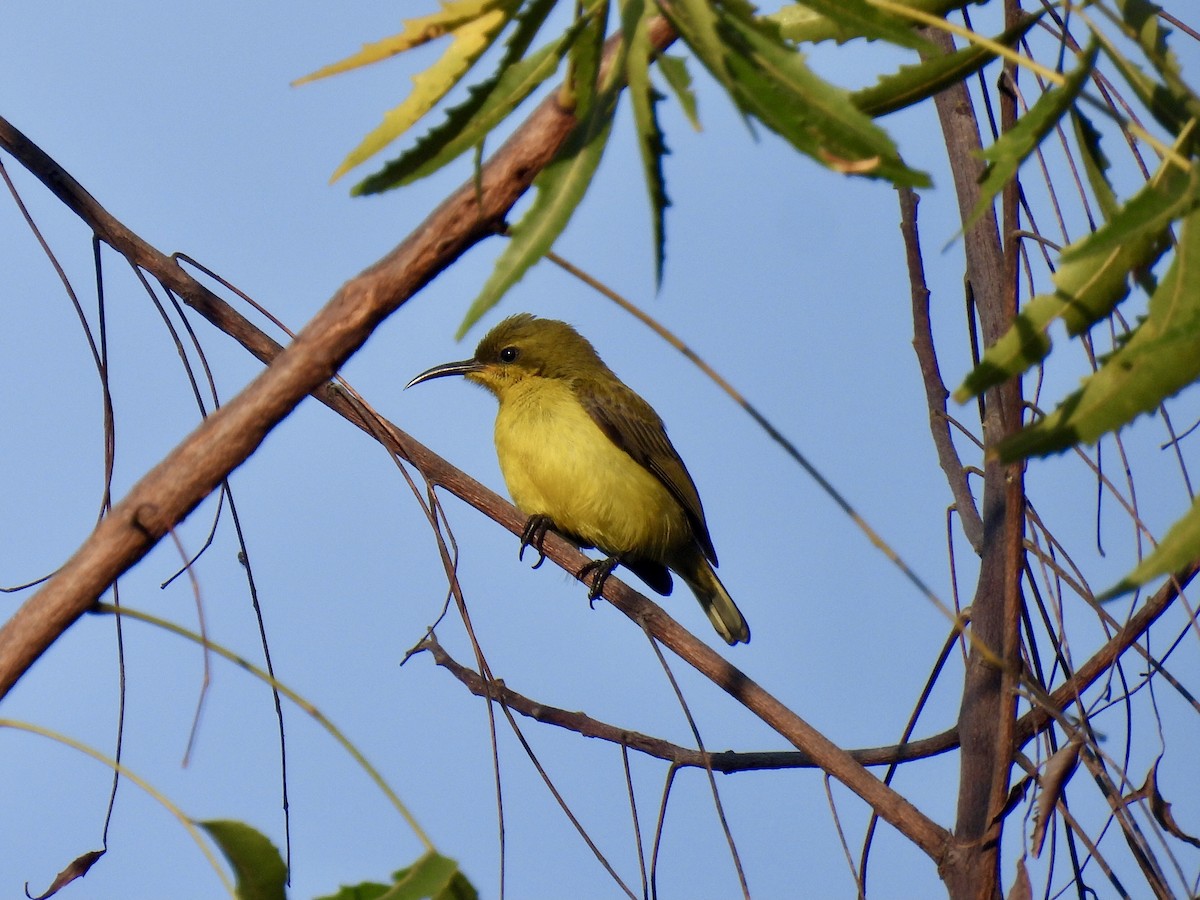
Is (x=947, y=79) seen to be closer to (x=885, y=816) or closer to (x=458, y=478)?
(x=885, y=816)

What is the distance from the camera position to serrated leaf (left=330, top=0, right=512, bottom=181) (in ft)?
4.41

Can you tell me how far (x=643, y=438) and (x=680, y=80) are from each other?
5.43m

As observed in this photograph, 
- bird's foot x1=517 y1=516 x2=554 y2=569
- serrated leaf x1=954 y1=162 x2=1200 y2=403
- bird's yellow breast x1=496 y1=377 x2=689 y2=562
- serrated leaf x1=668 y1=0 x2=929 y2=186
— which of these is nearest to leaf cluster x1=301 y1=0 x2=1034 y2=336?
serrated leaf x1=668 y1=0 x2=929 y2=186

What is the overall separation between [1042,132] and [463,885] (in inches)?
47.3

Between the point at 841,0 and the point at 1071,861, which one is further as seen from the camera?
the point at 1071,861

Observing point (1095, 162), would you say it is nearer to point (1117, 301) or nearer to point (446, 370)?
point (1117, 301)

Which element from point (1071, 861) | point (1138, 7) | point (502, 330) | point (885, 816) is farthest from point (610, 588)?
point (502, 330)

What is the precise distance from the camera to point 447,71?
1.35 meters

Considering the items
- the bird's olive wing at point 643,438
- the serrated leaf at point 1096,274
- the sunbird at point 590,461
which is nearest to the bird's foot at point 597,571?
the sunbird at point 590,461

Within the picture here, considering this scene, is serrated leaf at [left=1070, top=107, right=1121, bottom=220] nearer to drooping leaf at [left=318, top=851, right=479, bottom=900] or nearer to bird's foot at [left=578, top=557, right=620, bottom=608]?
drooping leaf at [left=318, top=851, right=479, bottom=900]

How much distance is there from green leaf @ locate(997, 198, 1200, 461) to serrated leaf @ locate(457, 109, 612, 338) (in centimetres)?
56

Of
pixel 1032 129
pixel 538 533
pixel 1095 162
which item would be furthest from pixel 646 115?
pixel 538 533

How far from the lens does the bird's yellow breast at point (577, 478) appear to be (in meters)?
6.21

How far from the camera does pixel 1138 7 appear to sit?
183cm
